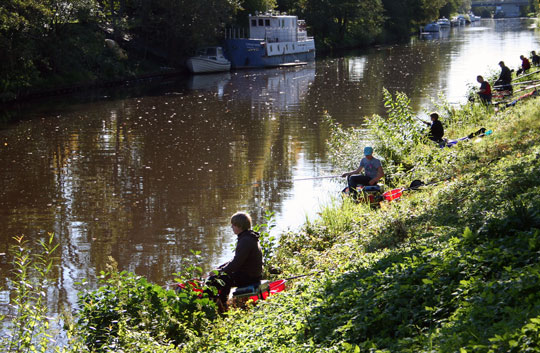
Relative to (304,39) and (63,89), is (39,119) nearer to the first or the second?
(63,89)

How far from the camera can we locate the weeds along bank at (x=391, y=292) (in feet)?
16.5

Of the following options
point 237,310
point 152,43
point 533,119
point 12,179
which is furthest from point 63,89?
point 237,310

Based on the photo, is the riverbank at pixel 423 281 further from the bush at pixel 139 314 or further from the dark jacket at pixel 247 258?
the dark jacket at pixel 247 258

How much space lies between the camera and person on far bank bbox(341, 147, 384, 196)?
42.8 feet

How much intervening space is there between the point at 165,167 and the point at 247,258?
10.4m

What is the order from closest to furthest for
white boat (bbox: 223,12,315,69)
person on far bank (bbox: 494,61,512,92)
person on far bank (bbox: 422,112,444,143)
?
person on far bank (bbox: 422,112,444,143) → person on far bank (bbox: 494,61,512,92) → white boat (bbox: 223,12,315,69)

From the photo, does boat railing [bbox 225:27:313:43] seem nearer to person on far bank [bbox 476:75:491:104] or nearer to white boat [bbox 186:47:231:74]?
white boat [bbox 186:47:231:74]

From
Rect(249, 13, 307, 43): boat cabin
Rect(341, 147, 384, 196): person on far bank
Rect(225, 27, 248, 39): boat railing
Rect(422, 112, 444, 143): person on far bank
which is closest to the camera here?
Rect(341, 147, 384, 196): person on far bank

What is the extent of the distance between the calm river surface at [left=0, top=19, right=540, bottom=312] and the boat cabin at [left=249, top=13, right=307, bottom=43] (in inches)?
643

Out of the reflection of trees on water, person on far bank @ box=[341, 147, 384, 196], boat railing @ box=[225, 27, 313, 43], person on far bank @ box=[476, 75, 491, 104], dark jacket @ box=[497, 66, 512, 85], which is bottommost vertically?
the reflection of trees on water

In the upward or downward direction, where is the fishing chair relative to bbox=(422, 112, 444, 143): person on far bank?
downward

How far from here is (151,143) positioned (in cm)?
2147

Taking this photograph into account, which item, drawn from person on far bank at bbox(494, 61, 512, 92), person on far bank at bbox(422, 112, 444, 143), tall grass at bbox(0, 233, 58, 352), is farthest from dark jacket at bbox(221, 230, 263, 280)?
person on far bank at bbox(494, 61, 512, 92)

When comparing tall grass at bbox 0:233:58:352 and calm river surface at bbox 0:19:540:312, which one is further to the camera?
calm river surface at bbox 0:19:540:312
